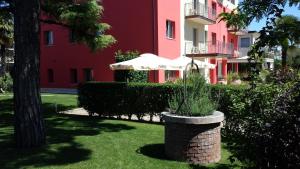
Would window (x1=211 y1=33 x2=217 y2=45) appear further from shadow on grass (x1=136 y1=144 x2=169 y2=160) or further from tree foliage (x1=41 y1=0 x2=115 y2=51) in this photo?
shadow on grass (x1=136 y1=144 x2=169 y2=160)

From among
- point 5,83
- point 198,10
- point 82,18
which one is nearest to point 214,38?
point 198,10

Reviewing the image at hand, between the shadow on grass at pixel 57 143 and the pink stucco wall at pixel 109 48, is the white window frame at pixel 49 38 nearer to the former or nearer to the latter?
the pink stucco wall at pixel 109 48

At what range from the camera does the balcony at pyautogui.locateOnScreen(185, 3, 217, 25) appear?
31.1m

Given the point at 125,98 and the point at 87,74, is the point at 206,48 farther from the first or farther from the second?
the point at 125,98

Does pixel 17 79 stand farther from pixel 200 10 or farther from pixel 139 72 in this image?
pixel 200 10

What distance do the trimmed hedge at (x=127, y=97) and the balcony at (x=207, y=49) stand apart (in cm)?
1670

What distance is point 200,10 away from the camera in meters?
32.8

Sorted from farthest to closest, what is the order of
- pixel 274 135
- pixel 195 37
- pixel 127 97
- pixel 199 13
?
pixel 195 37
pixel 199 13
pixel 127 97
pixel 274 135

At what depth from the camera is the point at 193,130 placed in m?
7.98

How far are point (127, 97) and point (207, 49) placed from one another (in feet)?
70.5

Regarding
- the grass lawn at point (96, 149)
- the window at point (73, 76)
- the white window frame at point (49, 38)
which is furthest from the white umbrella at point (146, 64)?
the white window frame at point (49, 38)

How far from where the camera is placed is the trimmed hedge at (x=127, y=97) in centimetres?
1318

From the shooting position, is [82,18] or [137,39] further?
[137,39]

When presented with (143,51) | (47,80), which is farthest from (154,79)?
(47,80)
